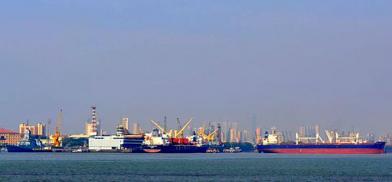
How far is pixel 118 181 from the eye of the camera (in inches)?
2530

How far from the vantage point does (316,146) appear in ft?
629

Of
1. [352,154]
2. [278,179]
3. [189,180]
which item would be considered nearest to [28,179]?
[189,180]

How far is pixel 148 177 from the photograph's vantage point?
70.5 metres

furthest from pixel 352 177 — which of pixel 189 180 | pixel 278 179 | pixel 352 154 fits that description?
pixel 352 154

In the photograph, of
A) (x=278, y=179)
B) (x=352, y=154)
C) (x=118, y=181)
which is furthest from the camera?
(x=352, y=154)

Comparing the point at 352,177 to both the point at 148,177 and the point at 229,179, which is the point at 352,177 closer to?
the point at 229,179

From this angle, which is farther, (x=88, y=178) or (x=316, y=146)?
(x=316, y=146)

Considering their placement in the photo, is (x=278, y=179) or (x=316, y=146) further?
(x=316, y=146)

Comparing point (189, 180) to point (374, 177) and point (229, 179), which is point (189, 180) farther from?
point (374, 177)

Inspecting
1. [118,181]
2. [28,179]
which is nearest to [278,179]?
[118,181]

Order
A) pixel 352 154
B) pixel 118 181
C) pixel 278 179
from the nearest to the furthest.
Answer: pixel 118 181 < pixel 278 179 < pixel 352 154

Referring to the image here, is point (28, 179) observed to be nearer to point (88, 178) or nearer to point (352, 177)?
point (88, 178)

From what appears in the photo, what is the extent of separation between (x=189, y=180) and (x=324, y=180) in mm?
10340

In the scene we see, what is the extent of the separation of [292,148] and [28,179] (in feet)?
440
